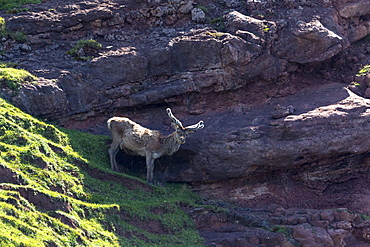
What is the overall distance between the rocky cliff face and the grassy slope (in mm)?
1520

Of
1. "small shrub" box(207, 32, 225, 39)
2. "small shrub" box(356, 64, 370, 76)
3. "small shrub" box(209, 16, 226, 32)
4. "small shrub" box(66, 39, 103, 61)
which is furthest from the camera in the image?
"small shrub" box(209, 16, 226, 32)

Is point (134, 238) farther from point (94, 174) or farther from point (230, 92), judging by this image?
point (230, 92)

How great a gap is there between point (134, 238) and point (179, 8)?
11.7 metres

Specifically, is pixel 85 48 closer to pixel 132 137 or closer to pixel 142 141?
pixel 132 137

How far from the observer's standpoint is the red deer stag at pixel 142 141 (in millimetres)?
19125

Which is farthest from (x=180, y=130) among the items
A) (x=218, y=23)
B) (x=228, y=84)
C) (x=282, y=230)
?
(x=218, y=23)

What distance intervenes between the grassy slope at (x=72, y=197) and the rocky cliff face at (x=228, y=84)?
152cm

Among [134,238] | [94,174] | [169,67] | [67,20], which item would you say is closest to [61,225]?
[134,238]

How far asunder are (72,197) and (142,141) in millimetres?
3821

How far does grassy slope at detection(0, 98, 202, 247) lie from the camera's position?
1362cm

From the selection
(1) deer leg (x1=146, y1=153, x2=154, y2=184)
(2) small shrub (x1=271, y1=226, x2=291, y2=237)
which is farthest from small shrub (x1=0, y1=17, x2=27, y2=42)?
(2) small shrub (x1=271, y1=226, x2=291, y2=237)

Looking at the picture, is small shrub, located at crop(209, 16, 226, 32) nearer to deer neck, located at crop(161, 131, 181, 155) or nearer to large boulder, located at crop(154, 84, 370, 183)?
large boulder, located at crop(154, 84, 370, 183)

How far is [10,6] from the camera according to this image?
2345 centimetres

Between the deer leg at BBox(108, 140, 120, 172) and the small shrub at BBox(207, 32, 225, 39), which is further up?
the small shrub at BBox(207, 32, 225, 39)
